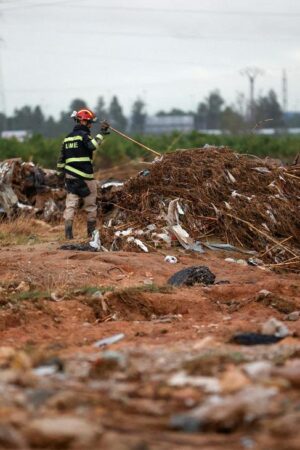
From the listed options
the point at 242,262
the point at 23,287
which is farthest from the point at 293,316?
the point at 242,262

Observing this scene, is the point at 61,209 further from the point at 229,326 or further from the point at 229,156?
the point at 229,326

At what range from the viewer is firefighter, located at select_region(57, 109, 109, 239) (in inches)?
623

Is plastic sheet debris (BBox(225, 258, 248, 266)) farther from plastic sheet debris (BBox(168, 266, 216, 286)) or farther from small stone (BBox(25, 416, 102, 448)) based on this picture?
small stone (BBox(25, 416, 102, 448))

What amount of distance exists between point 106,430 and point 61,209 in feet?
53.0

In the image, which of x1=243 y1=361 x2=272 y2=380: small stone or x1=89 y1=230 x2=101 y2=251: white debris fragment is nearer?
x1=243 y1=361 x2=272 y2=380: small stone

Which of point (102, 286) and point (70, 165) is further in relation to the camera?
point (70, 165)

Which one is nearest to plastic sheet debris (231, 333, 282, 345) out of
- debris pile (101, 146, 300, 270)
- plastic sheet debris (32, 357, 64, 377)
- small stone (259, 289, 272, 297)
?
plastic sheet debris (32, 357, 64, 377)

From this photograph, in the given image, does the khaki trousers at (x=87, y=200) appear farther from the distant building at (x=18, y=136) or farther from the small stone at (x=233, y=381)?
the distant building at (x=18, y=136)

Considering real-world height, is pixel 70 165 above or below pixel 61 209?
above

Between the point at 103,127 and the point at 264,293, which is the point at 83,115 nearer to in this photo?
the point at 103,127

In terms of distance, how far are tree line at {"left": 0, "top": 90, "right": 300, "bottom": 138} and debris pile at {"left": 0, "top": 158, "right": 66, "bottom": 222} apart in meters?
62.5

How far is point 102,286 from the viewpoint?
37.7ft

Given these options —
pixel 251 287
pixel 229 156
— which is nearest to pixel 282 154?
pixel 229 156

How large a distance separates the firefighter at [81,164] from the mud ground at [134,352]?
2600 mm
